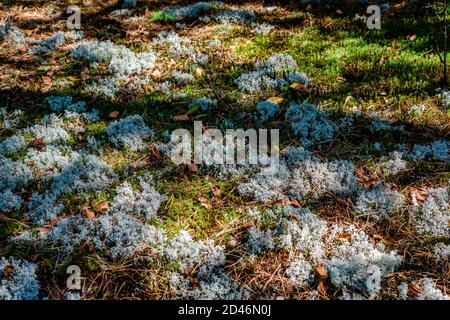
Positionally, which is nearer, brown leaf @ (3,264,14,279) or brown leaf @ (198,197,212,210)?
brown leaf @ (3,264,14,279)

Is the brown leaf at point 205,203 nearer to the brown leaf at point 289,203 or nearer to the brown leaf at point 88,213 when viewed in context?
the brown leaf at point 289,203

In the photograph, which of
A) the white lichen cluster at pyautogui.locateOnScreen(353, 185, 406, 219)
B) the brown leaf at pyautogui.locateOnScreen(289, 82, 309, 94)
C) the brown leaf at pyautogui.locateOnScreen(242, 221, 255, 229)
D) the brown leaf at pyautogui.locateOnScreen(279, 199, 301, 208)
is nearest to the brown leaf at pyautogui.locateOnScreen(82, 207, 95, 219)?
the brown leaf at pyautogui.locateOnScreen(242, 221, 255, 229)

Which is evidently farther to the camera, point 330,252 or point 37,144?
point 37,144

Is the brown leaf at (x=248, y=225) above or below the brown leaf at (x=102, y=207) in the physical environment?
below

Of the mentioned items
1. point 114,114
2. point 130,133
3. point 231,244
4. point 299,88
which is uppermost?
point 299,88

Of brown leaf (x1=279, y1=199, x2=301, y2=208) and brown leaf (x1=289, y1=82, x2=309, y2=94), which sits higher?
brown leaf (x1=289, y1=82, x2=309, y2=94)

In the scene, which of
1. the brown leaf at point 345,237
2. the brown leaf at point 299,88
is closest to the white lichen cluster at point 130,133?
the brown leaf at point 299,88

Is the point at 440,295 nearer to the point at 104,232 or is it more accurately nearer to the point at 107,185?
the point at 104,232

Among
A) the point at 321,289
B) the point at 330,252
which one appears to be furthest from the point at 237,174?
the point at 321,289

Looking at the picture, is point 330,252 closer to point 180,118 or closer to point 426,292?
point 426,292

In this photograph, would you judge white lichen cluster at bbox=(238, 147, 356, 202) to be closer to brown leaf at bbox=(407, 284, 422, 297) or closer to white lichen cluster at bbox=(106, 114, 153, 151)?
brown leaf at bbox=(407, 284, 422, 297)

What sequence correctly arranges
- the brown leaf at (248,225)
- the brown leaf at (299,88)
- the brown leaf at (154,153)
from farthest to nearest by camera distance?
the brown leaf at (299,88), the brown leaf at (154,153), the brown leaf at (248,225)
